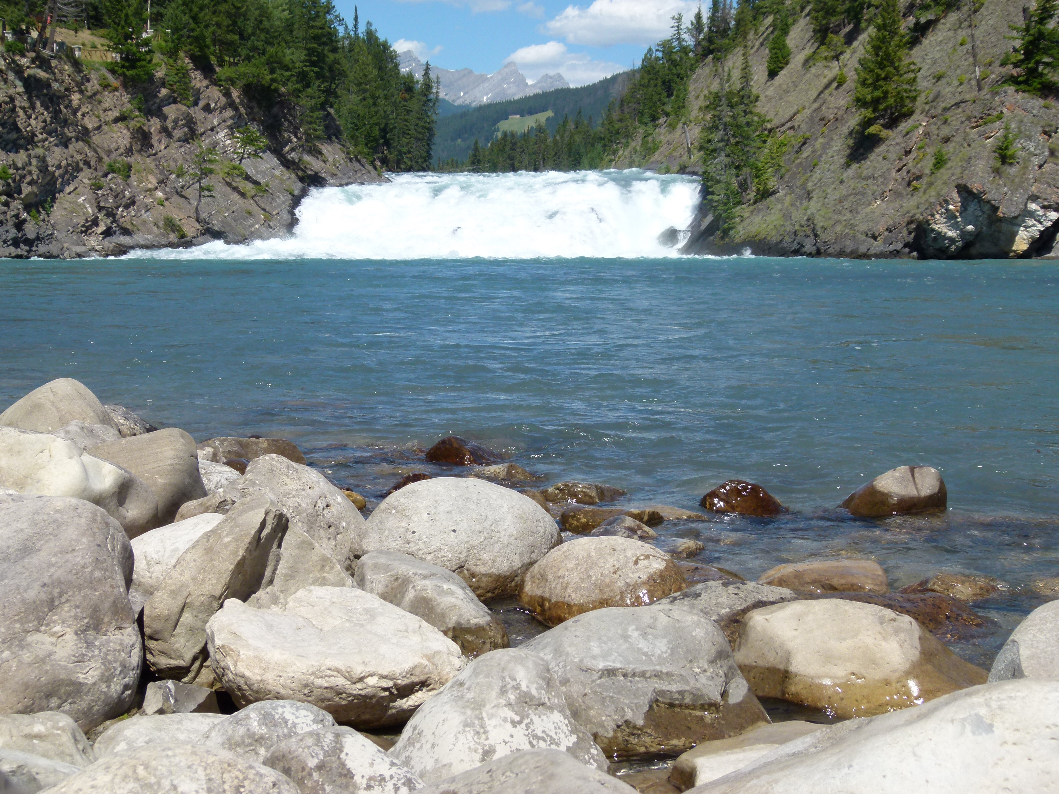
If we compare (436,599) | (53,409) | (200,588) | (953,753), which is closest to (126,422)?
(53,409)

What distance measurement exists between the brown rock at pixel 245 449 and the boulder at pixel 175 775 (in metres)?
6.56

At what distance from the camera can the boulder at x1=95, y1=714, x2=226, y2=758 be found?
136 inches

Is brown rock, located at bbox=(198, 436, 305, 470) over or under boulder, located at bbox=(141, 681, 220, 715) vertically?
under

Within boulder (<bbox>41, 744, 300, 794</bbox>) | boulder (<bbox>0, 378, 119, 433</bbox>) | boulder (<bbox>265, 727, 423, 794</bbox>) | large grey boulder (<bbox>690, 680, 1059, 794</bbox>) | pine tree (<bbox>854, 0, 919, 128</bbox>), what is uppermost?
pine tree (<bbox>854, 0, 919, 128</bbox>)

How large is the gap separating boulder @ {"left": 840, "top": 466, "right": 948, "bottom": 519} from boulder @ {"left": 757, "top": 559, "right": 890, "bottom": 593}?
1.78 m

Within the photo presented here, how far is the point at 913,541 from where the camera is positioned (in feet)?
24.6

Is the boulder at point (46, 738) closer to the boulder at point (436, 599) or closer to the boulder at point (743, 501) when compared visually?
the boulder at point (436, 599)

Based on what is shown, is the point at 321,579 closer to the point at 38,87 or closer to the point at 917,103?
the point at 38,87

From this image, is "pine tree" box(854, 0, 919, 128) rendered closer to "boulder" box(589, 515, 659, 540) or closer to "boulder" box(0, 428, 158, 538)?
"boulder" box(589, 515, 659, 540)

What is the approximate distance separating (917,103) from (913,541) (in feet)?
151

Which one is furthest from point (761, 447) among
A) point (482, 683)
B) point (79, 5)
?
point (79, 5)

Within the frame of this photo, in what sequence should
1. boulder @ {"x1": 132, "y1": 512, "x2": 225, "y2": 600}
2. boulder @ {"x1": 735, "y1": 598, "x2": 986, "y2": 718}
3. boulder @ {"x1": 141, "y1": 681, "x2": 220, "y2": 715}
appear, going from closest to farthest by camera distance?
boulder @ {"x1": 141, "y1": 681, "x2": 220, "y2": 715}
boulder @ {"x1": 735, "y1": 598, "x2": 986, "y2": 718}
boulder @ {"x1": 132, "y1": 512, "x2": 225, "y2": 600}

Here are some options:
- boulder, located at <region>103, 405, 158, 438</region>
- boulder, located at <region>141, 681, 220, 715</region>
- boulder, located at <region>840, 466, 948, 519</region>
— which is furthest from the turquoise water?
boulder, located at <region>141, 681, 220, 715</region>

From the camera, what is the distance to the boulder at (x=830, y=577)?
6.22 m
